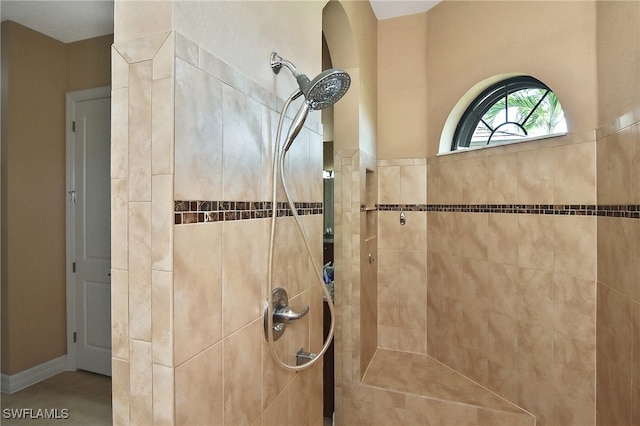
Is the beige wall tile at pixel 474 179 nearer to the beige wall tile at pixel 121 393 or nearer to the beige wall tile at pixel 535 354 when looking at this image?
the beige wall tile at pixel 535 354

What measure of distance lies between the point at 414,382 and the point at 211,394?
6.12 ft

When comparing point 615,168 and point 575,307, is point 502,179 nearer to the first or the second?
point 615,168

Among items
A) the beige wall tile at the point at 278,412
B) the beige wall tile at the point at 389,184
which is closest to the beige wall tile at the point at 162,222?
the beige wall tile at the point at 278,412

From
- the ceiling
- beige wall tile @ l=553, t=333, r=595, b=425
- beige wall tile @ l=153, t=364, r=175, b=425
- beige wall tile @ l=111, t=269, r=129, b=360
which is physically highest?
the ceiling

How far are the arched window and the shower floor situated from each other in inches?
63.8

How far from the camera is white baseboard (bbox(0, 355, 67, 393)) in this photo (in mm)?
2508

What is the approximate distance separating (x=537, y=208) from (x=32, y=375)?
12.2 ft

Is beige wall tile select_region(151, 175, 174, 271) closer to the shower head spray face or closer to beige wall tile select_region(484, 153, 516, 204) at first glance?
the shower head spray face

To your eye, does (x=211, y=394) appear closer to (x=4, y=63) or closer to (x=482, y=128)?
(x=482, y=128)

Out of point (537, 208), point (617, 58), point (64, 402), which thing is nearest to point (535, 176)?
point (537, 208)

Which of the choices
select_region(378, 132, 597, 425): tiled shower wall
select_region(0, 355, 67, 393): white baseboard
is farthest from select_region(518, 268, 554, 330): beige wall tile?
select_region(0, 355, 67, 393): white baseboard

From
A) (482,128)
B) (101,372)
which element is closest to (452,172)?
(482,128)

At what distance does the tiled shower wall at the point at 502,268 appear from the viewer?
1.90 m

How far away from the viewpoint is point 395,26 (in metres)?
2.80
